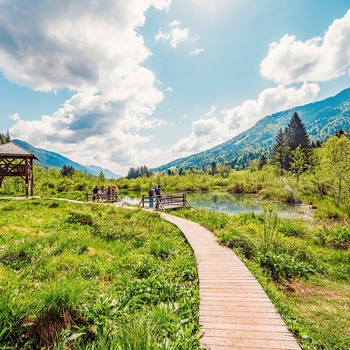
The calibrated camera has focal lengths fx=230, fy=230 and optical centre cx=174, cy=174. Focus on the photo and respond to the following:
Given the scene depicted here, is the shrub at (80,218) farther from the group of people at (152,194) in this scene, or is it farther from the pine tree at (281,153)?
the pine tree at (281,153)

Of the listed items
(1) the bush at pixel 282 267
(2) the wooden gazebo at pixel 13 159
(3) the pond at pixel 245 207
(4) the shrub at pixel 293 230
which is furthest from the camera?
(2) the wooden gazebo at pixel 13 159

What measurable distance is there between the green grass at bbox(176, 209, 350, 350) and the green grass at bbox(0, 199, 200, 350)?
206 cm

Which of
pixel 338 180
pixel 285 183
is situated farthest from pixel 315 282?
pixel 285 183

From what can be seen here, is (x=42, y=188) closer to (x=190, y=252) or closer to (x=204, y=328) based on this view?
(x=190, y=252)

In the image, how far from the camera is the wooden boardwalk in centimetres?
391

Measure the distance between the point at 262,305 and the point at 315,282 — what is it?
3.70 metres

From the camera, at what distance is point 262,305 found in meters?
5.05

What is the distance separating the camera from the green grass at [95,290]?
343 centimetres

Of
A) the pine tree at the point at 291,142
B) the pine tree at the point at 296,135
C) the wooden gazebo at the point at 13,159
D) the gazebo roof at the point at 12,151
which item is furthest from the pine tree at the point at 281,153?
the gazebo roof at the point at 12,151

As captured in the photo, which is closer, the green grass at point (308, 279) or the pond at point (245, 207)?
the green grass at point (308, 279)

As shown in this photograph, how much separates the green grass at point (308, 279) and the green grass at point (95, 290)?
2.06 meters

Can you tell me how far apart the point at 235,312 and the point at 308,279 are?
174 inches

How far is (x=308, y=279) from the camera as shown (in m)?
7.73

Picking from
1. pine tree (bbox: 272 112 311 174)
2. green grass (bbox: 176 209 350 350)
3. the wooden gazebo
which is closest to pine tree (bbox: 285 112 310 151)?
pine tree (bbox: 272 112 311 174)
